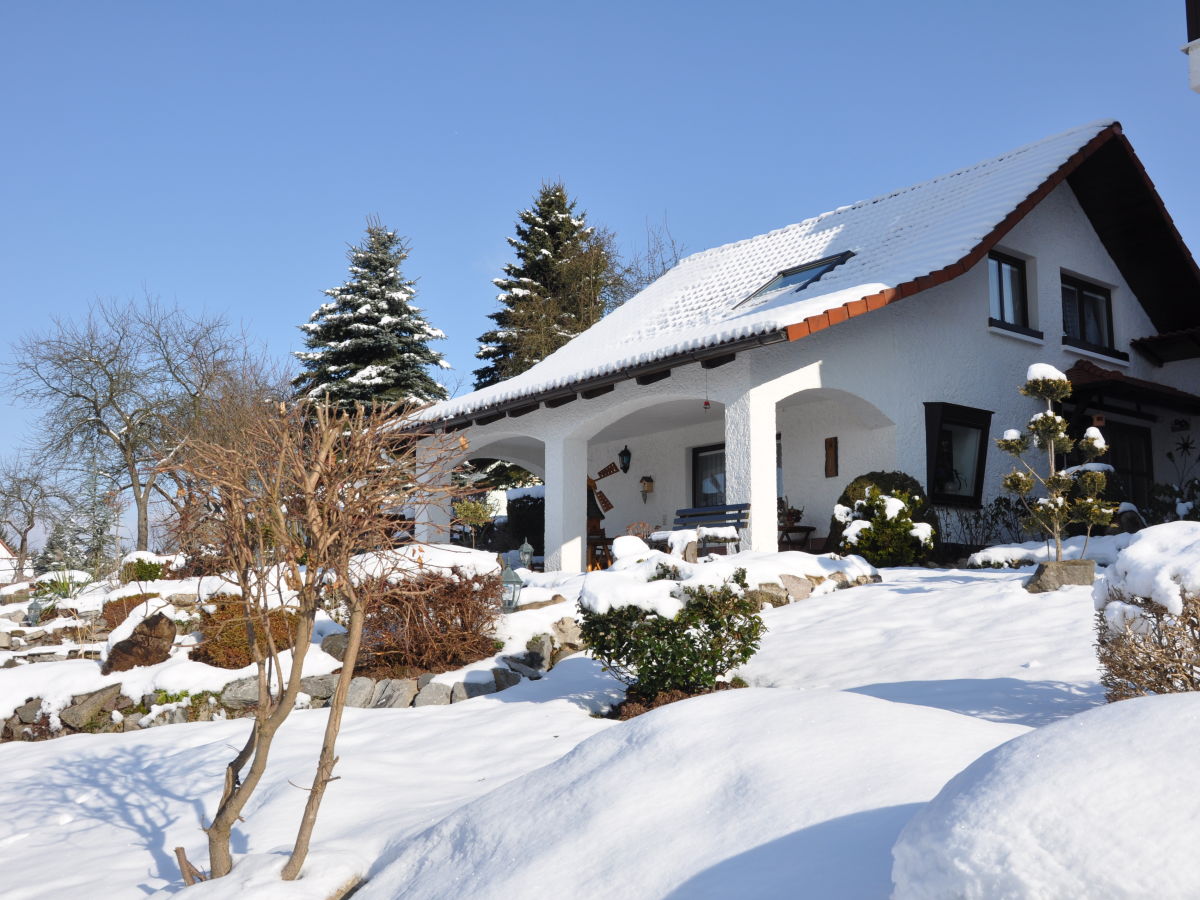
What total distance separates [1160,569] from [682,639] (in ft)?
9.64

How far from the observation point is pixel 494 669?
831 cm

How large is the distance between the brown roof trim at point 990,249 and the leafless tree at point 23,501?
80.6 feet

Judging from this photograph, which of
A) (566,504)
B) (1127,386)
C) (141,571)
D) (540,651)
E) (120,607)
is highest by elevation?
(1127,386)

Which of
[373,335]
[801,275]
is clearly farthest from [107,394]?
[801,275]

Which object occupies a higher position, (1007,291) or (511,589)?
(1007,291)

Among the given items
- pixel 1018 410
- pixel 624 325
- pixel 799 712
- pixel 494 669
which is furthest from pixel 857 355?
pixel 799 712

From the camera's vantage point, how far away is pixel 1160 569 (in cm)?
478

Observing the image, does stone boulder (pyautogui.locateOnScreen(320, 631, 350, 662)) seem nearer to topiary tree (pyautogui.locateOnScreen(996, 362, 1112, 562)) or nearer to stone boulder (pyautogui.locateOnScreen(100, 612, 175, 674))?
stone boulder (pyautogui.locateOnScreen(100, 612, 175, 674))

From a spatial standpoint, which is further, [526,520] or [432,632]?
[526,520]

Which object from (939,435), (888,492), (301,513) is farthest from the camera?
(939,435)

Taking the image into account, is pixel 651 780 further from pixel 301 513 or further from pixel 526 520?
pixel 526 520

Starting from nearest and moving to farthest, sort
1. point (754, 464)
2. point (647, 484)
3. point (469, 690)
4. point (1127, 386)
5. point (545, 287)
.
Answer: point (469, 690) < point (754, 464) < point (1127, 386) < point (647, 484) < point (545, 287)

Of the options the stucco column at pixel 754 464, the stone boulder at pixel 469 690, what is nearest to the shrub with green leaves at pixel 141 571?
the stone boulder at pixel 469 690

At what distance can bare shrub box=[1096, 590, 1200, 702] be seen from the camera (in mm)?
4617
